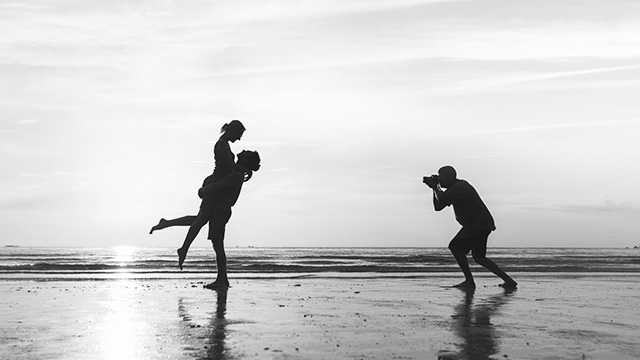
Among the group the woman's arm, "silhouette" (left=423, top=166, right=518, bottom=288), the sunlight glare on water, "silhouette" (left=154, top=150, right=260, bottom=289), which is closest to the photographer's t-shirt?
"silhouette" (left=423, top=166, right=518, bottom=288)

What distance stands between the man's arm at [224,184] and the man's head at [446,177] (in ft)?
10.5

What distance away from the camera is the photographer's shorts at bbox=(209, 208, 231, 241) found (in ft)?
36.1

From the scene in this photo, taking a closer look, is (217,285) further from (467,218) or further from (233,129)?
(467,218)

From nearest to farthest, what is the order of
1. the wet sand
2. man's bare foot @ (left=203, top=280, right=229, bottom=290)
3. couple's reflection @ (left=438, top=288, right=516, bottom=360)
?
couple's reflection @ (left=438, top=288, right=516, bottom=360) < the wet sand < man's bare foot @ (left=203, top=280, right=229, bottom=290)

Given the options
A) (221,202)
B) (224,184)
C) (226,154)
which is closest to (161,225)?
Answer: (221,202)

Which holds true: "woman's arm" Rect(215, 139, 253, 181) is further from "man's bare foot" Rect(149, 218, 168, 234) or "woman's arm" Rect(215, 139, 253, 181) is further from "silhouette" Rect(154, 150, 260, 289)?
"man's bare foot" Rect(149, 218, 168, 234)

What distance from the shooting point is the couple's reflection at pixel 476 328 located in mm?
4664

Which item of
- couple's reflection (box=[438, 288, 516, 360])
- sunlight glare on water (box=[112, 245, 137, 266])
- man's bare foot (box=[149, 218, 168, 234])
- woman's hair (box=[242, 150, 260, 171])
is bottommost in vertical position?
sunlight glare on water (box=[112, 245, 137, 266])

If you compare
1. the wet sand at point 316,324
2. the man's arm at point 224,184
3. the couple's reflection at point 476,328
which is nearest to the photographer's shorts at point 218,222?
the man's arm at point 224,184

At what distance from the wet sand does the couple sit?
0.91m

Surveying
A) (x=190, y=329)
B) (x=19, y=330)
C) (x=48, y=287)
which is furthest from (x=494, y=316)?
(x=48, y=287)

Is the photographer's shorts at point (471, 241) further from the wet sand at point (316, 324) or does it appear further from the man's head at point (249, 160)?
the man's head at point (249, 160)

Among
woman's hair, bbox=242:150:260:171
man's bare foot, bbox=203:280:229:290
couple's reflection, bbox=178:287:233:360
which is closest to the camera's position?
couple's reflection, bbox=178:287:233:360

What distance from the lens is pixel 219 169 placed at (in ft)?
36.5
